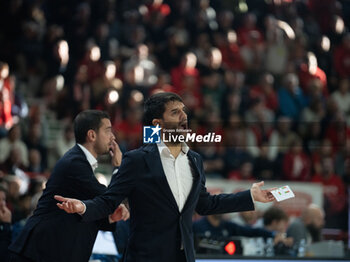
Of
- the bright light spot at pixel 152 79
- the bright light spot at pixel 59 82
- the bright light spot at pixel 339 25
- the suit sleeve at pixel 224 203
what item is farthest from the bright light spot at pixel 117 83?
the suit sleeve at pixel 224 203

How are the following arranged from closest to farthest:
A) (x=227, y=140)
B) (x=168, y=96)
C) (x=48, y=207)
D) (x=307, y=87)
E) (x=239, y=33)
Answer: (x=168, y=96) < (x=48, y=207) < (x=227, y=140) < (x=307, y=87) < (x=239, y=33)

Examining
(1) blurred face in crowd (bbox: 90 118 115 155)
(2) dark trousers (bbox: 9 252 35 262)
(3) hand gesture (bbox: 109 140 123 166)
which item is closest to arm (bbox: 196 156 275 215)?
(1) blurred face in crowd (bbox: 90 118 115 155)

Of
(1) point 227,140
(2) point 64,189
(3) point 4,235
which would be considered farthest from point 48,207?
(1) point 227,140

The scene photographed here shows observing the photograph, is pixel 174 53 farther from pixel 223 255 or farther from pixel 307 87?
pixel 223 255

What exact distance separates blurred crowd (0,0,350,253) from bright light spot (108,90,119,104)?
0.07ft

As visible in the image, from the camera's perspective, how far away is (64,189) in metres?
4.54

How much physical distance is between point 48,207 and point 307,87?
937 cm

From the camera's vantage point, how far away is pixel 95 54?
12969mm

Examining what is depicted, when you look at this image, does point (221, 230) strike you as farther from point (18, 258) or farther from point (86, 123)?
point (18, 258)

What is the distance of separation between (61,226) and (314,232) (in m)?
2.82

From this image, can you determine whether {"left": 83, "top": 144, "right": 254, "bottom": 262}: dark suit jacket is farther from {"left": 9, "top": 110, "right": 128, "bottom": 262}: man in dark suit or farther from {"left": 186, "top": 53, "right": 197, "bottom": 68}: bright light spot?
{"left": 186, "top": 53, "right": 197, "bottom": 68}: bright light spot

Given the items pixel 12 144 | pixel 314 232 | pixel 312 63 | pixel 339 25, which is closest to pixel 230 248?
pixel 314 232

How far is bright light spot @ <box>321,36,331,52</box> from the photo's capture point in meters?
14.6

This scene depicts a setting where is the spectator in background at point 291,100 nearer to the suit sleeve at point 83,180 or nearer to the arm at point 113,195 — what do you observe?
the suit sleeve at point 83,180
